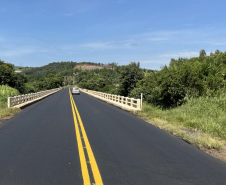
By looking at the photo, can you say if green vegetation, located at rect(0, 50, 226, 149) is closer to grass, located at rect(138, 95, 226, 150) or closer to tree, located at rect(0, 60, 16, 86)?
grass, located at rect(138, 95, 226, 150)

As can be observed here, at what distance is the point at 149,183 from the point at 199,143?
3.76 metres

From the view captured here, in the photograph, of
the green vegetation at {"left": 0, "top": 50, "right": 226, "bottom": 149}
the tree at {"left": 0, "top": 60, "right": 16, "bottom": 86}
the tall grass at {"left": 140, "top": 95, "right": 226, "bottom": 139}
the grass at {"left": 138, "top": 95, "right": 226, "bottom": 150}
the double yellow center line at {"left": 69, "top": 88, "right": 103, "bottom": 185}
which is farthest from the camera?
the tree at {"left": 0, "top": 60, "right": 16, "bottom": 86}

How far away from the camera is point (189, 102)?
16094 millimetres

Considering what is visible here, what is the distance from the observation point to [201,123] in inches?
407

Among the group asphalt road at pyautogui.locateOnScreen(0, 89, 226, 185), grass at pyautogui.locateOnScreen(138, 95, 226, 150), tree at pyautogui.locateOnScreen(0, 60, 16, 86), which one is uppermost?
tree at pyautogui.locateOnScreen(0, 60, 16, 86)

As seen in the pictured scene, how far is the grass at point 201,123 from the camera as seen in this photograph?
7772 millimetres

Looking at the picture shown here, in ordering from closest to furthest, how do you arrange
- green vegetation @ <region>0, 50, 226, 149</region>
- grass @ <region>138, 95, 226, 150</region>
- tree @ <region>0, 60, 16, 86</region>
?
1. grass @ <region>138, 95, 226, 150</region>
2. green vegetation @ <region>0, 50, 226, 149</region>
3. tree @ <region>0, 60, 16, 86</region>

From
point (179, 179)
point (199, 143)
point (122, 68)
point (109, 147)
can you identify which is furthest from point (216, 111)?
point (122, 68)

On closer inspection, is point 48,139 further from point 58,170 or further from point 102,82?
point 102,82

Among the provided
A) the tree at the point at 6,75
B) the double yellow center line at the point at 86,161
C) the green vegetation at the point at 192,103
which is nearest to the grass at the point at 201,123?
the green vegetation at the point at 192,103

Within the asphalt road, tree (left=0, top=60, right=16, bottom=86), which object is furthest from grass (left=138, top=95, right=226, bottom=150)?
tree (left=0, top=60, right=16, bottom=86)

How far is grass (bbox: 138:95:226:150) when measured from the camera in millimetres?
7772

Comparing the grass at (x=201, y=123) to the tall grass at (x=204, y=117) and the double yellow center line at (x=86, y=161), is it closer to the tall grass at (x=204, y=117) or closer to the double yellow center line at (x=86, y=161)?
the tall grass at (x=204, y=117)

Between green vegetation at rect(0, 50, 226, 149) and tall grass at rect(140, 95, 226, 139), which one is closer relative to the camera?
green vegetation at rect(0, 50, 226, 149)
